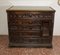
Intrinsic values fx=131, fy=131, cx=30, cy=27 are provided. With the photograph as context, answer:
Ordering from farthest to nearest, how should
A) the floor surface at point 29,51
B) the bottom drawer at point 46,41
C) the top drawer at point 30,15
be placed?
the bottom drawer at point 46,41 → the top drawer at point 30,15 → the floor surface at point 29,51

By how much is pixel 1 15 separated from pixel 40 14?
1337 millimetres

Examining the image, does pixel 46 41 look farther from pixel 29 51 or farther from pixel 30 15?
pixel 30 15

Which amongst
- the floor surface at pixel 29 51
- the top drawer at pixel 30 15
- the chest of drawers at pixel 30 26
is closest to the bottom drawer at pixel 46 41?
the chest of drawers at pixel 30 26

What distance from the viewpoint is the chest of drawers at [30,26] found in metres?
2.85

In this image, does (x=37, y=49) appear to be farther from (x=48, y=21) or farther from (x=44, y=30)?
(x=48, y=21)

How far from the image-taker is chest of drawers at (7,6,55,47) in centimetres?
285

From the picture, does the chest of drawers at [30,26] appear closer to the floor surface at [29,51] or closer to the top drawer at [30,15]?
the top drawer at [30,15]

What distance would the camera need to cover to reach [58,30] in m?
3.82

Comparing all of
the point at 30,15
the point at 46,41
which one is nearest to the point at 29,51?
the point at 46,41

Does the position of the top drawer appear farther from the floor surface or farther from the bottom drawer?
the floor surface

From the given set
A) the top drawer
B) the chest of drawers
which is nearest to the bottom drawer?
the chest of drawers

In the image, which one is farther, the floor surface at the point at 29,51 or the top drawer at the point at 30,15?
the top drawer at the point at 30,15

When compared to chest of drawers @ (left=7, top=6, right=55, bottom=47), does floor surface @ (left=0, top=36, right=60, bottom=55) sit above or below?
below

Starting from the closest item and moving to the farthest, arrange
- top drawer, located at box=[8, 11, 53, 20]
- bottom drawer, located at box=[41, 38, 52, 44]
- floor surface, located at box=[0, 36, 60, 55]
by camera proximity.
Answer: floor surface, located at box=[0, 36, 60, 55]
top drawer, located at box=[8, 11, 53, 20]
bottom drawer, located at box=[41, 38, 52, 44]
